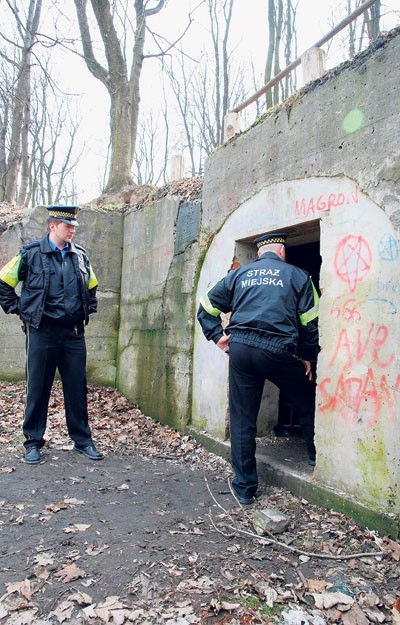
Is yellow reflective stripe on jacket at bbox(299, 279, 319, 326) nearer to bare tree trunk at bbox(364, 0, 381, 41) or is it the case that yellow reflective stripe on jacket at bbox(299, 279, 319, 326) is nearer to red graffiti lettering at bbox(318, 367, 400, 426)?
red graffiti lettering at bbox(318, 367, 400, 426)

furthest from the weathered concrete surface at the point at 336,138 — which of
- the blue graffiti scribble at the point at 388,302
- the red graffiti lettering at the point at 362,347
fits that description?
the red graffiti lettering at the point at 362,347

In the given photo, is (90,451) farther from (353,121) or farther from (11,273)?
(353,121)


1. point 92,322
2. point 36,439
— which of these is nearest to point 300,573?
point 36,439

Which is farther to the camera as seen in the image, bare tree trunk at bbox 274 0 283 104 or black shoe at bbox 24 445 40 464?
bare tree trunk at bbox 274 0 283 104

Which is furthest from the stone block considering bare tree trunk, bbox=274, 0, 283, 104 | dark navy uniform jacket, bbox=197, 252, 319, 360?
bare tree trunk, bbox=274, 0, 283, 104

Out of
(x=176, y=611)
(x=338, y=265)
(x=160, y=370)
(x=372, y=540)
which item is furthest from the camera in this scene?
(x=160, y=370)

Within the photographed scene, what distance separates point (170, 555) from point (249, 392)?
1300 mm

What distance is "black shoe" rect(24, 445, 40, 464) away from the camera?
13.9 feet

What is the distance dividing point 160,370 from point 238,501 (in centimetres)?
249

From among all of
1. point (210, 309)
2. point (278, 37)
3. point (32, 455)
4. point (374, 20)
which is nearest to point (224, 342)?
point (210, 309)

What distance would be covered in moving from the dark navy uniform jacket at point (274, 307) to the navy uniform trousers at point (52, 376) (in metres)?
1.64

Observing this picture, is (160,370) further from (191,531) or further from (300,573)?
(300,573)

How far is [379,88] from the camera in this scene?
3.28 m

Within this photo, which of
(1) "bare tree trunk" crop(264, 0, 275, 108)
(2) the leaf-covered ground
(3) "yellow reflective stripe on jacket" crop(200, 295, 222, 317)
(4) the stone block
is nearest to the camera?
(2) the leaf-covered ground
